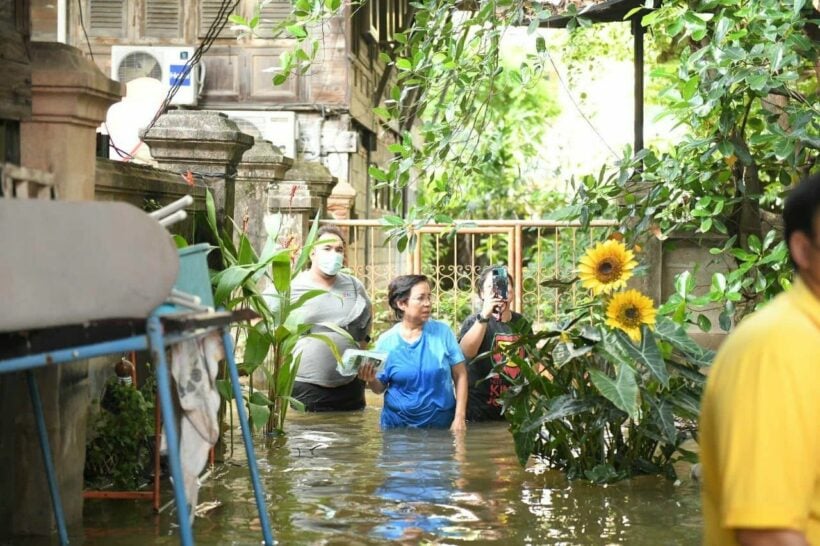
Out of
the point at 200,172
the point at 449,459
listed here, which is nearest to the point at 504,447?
the point at 449,459

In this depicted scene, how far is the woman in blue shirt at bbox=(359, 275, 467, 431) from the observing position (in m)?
9.89

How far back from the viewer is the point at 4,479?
6.25 meters

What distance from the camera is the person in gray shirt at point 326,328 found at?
35.9 feet

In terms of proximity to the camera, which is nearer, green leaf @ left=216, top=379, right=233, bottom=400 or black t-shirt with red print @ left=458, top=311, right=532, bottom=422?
green leaf @ left=216, top=379, right=233, bottom=400

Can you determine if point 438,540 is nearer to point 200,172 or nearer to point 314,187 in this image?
point 200,172

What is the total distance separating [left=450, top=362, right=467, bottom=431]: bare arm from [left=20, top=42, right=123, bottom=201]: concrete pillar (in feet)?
13.6

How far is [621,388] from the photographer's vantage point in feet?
23.9

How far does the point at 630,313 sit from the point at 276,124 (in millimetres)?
14088

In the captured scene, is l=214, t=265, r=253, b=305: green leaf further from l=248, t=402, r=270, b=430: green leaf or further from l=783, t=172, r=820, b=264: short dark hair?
l=783, t=172, r=820, b=264: short dark hair

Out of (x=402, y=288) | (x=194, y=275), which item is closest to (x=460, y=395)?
(x=402, y=288)

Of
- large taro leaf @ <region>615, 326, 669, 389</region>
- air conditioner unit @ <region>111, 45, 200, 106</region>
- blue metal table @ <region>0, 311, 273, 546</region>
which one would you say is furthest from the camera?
air conditioner unit @ <region>111, 45, 200, 106</region>

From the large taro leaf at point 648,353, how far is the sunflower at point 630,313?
0.04m

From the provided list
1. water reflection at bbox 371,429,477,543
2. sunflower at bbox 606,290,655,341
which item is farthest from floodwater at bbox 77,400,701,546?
sunflower at bbox 606,290,655,341

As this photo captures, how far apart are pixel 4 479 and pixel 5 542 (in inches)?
11.8
